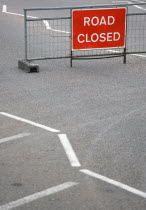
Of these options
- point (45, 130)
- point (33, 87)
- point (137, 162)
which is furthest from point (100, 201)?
point (33, 87)

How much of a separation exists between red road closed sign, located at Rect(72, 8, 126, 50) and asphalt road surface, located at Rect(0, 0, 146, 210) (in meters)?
0.66

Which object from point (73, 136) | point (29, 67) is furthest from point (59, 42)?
point (73, 136)

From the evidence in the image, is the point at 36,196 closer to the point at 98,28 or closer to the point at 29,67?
the point at 29,67

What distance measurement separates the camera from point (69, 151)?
9.66 meters

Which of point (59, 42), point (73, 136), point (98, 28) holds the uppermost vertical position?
point (98, 28)

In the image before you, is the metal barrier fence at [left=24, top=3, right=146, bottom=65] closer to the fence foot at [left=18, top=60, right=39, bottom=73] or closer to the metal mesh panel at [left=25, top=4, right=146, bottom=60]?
the metal mesh panel at [left=25, top=4, right=146, bottom=60]

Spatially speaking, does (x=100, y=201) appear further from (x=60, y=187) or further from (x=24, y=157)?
(x=24, y=157)

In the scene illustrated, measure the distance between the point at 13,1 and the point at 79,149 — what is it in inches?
809

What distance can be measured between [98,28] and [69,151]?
6720mm

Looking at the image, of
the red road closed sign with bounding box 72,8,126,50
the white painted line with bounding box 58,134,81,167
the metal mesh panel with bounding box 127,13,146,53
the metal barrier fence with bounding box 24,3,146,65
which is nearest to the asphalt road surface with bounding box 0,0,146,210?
the white painted line with bounding box 58,134,81,167

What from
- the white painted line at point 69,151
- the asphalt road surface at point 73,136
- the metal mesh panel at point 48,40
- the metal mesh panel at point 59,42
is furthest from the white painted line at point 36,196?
the metal mesh panel at point 48,40

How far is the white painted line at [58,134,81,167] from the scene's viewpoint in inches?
360

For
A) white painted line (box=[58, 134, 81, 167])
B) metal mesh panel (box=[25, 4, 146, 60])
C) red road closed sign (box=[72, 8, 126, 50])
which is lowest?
white painted line (box=[58, 134, 81, 167])

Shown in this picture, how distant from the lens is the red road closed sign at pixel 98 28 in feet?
51.3
